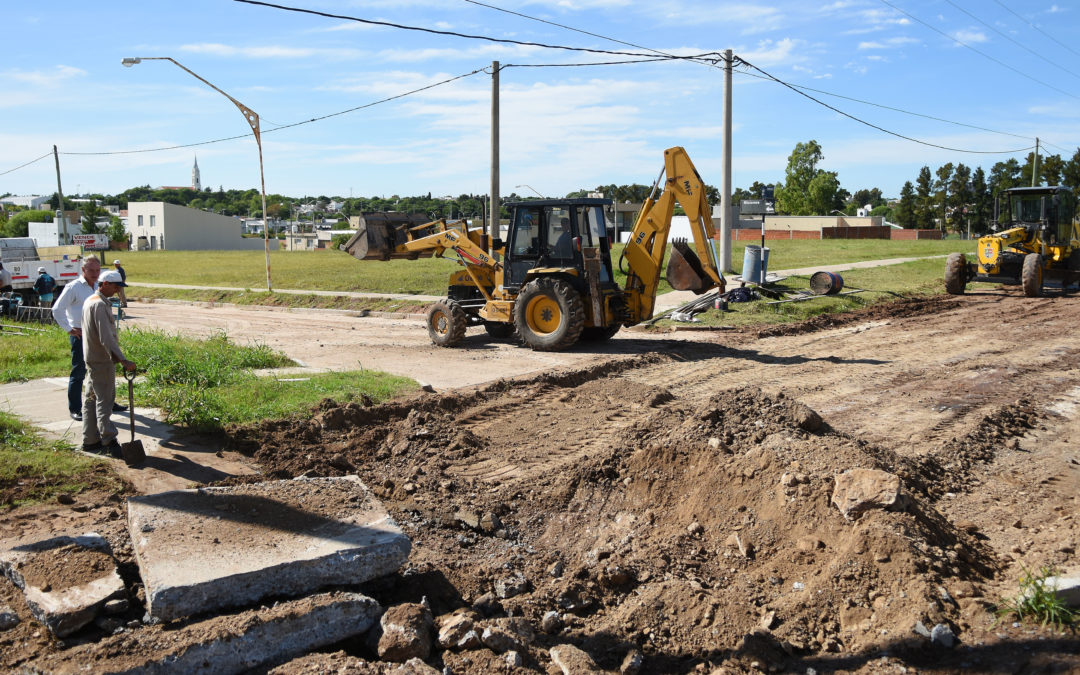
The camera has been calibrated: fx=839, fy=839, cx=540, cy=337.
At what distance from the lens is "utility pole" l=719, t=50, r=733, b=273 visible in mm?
22953

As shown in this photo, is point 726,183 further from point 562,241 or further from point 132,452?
point 132,452

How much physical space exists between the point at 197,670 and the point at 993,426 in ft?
25.6

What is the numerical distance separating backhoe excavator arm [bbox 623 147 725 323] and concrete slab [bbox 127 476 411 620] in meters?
8.66

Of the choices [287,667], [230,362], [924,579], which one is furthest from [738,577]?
[230,362]

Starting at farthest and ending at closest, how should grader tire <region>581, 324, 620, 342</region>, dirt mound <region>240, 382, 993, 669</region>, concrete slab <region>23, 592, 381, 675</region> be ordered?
grader tire <region>581, 324, 620, 342</region>
dirt mound <region>240, 382, 993, 669</region>
concrete slab <region>23, 592, 381, 675</region>

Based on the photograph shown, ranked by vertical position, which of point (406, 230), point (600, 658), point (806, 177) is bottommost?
point (600, 658)

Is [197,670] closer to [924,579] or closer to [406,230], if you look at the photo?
[924,579]

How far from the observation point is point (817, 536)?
229 inches

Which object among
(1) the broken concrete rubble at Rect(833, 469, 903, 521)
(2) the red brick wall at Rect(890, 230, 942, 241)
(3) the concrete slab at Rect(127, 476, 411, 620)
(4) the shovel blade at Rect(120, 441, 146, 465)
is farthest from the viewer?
(2) the red brick wall at Rect(890, 230, 942, 241)

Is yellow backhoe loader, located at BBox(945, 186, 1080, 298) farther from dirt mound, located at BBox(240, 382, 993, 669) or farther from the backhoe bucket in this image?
dirt mound, located at BBox(240, 382, 993, 669)

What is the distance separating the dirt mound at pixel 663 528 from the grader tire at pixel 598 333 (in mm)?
5621

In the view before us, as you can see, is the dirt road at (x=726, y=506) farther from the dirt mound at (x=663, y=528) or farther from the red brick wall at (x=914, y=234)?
the red brick wall at (x=914, y=234)

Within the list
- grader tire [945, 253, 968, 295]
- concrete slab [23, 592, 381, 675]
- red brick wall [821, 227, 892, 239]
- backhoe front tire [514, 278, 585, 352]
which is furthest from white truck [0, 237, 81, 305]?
red brick wall [821, 227, 892, 239]

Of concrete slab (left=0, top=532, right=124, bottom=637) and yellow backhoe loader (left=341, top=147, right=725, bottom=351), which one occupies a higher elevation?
yellow backhoe loader (left=341, top=147, right=725, bottom=351)
